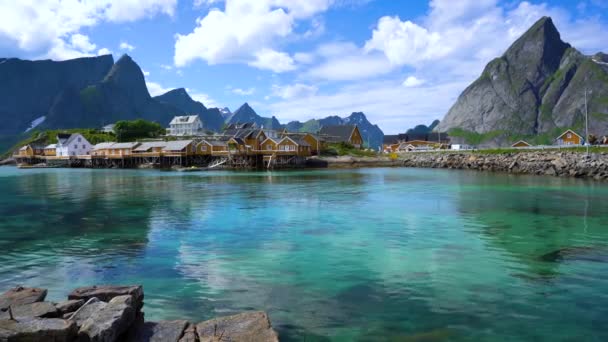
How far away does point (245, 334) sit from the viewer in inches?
249

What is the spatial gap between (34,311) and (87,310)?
1.00m

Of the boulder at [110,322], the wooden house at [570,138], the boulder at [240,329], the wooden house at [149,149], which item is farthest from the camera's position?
the wooden house at [570,138]

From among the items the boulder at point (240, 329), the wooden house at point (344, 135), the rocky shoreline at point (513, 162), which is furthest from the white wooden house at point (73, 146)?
the boulder at point (240, 329)

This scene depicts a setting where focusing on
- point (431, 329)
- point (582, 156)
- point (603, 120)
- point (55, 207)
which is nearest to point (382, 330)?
point (431, 329)

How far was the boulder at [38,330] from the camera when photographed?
5.45m

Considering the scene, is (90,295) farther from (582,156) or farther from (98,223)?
(582,156)

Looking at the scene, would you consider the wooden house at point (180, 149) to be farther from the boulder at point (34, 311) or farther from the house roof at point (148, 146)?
the boulder at point (34, 311)

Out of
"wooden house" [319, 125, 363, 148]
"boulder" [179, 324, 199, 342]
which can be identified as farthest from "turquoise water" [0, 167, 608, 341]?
"wooden house" [319, 125, 363, 148]

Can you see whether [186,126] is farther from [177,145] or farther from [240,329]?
[240,329]

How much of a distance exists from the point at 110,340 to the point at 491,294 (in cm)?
809

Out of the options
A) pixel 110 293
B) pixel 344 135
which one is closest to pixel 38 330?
pixel 110 293

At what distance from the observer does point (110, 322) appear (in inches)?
235

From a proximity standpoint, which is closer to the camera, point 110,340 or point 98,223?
point 110,340

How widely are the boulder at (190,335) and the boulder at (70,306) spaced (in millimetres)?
2092
